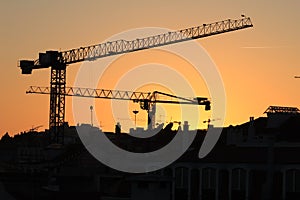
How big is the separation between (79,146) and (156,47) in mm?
33331

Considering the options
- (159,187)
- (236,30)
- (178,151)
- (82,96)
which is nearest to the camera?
(159,187)

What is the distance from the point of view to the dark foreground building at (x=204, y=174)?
7525cm

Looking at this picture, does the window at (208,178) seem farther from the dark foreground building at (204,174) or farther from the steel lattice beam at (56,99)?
the steel lattice beam at (56,99)

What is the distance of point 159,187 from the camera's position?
61.3 m

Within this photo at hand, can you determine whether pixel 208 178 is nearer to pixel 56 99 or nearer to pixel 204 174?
pixel 204 174

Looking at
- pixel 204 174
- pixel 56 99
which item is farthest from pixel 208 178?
pixel 56 99

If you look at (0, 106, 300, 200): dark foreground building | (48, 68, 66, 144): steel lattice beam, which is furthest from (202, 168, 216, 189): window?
(48, 68, 66, 144): steel lattice beam

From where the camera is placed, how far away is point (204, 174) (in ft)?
269

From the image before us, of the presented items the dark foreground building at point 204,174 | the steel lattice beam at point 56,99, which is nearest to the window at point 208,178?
the dark foreground building at point 204,174

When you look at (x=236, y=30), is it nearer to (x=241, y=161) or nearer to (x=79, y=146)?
(x=79, y=146)

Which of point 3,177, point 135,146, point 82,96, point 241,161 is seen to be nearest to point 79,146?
point 135,146

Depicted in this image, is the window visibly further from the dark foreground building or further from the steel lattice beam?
the steel lattice beam

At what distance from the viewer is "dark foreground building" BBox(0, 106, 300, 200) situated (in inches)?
2963

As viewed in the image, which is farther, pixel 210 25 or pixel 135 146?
pixel 210 25
